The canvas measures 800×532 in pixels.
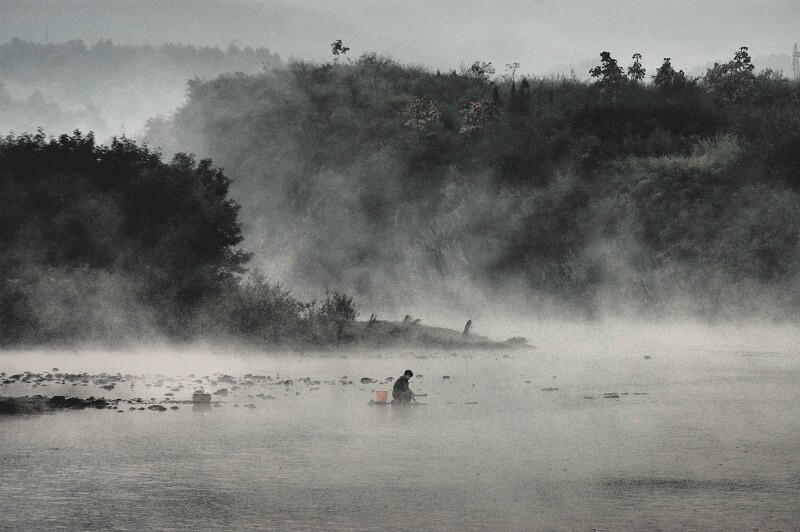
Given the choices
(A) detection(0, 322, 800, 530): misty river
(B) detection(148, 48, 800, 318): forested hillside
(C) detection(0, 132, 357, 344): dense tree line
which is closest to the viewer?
(A) detection(0, 322, 800, 530): misty river

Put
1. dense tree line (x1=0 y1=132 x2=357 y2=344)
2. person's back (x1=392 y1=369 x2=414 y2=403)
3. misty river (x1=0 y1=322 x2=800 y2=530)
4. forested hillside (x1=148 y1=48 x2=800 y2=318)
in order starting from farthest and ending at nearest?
forested hillside (x1=148 y1=48 x2=800 y2=318)
dense tree line (x1=0 y1=132 x2=357 y2=344)
person's back (x1=392 y1=369 x2=414 y2=403)
misty river (x1=0 y1=322 x2=800 y2=530)

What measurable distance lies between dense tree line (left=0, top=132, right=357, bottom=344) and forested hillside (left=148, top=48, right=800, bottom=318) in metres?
31.9

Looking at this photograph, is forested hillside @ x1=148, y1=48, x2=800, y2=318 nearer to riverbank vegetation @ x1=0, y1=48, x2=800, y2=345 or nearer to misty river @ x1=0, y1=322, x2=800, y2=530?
riverbank vegetation @ x1=0, y1=48, x2=800, y2=345

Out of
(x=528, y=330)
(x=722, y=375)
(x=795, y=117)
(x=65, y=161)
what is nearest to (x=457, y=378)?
(x=722, y=375)

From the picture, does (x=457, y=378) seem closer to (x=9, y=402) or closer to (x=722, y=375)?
(x=722, y=375)

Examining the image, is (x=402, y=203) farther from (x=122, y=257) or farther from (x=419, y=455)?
(x=419, y=455)

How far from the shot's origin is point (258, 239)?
363 ft

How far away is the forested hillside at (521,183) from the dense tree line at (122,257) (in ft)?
105

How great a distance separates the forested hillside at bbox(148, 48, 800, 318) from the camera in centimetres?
9119

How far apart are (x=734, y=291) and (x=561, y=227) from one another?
16.2 meters

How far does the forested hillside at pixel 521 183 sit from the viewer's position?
299 ft

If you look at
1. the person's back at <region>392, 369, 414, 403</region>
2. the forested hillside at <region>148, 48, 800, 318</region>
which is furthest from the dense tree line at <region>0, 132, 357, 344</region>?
the forested hillside at <region>148, 48, 800, 318</region>

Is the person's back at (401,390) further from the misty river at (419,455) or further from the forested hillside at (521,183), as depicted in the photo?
the forested hillside at (521,183)

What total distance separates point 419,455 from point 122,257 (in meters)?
41.5
